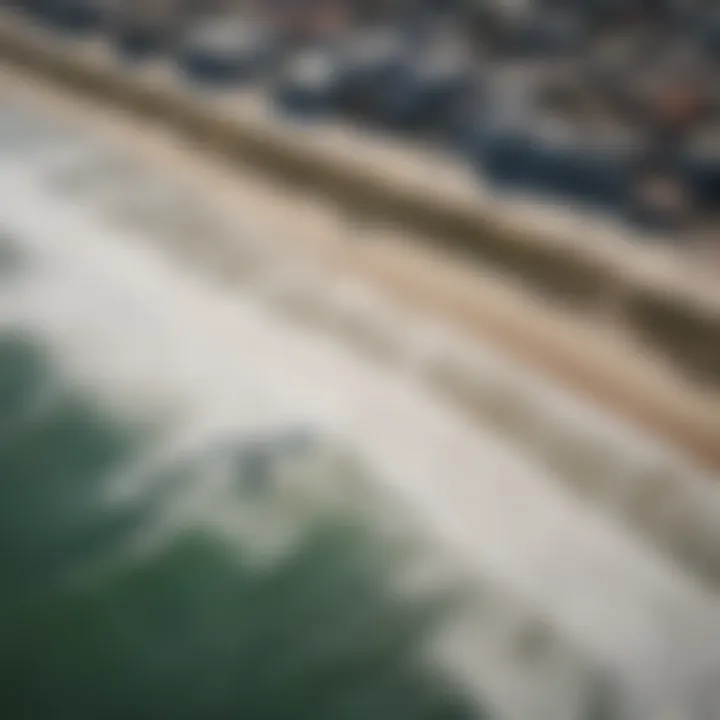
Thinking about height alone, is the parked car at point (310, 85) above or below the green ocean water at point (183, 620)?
above

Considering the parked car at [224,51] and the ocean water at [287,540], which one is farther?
the parked car at [224,51]

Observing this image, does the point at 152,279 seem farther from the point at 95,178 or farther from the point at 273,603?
the point at 273,603

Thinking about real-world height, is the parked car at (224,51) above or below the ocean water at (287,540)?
above

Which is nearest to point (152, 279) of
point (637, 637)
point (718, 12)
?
point (637, 637)

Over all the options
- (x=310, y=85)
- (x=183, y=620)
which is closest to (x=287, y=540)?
(x=183, y=620)

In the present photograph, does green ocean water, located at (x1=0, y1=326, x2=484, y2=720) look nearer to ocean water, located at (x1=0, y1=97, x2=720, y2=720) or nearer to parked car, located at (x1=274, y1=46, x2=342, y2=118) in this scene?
ocean water, located at (x1=0, y1=97, x2=720, y2=720)

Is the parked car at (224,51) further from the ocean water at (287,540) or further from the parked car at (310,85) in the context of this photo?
the ocean water at (287,540)

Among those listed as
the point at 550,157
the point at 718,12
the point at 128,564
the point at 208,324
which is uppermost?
the point at 718,12

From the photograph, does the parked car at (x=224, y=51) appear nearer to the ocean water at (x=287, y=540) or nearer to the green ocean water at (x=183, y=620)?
the ocean water at (x=287, y=540)

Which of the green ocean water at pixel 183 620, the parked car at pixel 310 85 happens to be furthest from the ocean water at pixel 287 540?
the parked car at pixel 310 85
